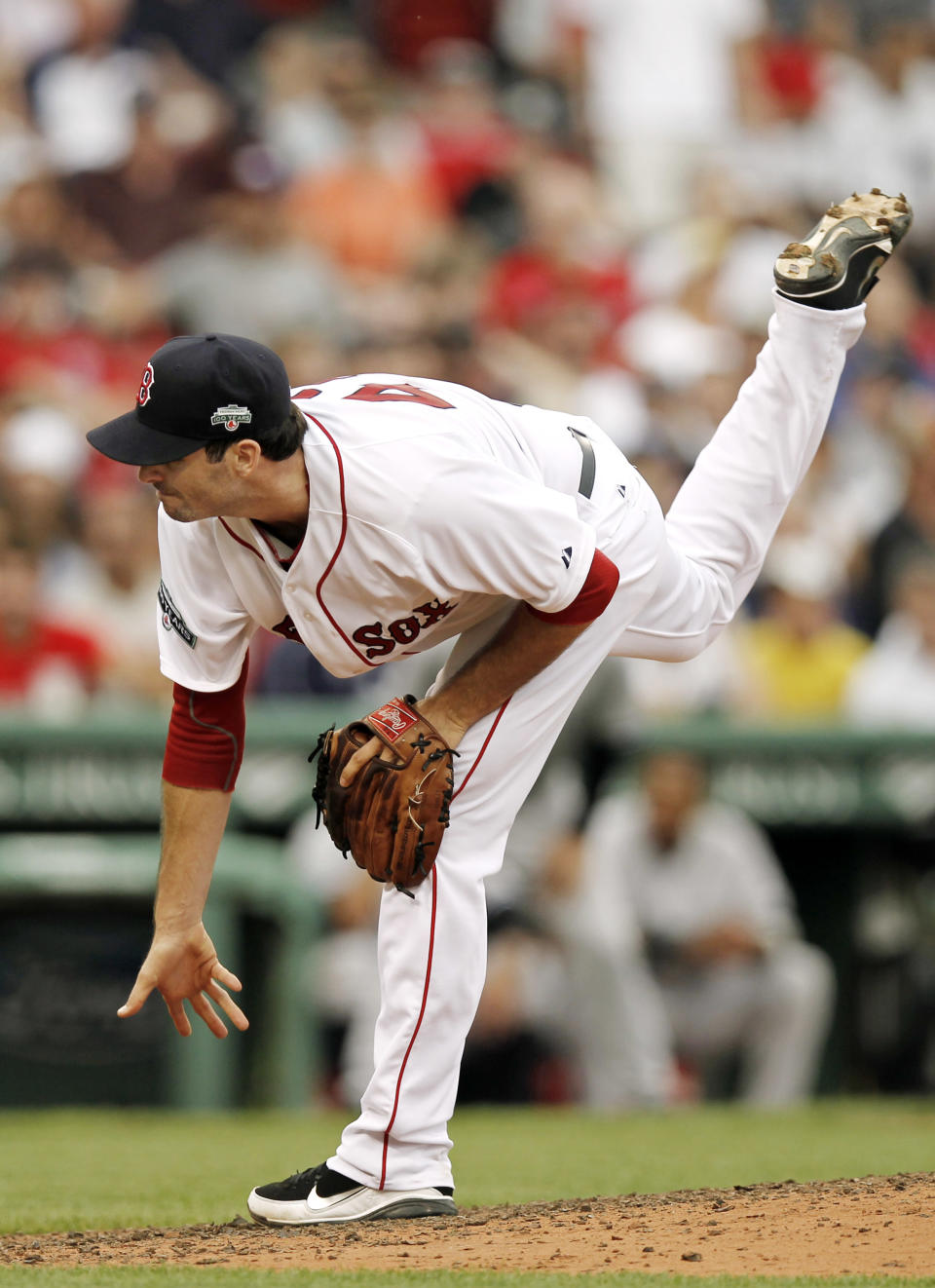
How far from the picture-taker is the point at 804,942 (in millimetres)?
7379

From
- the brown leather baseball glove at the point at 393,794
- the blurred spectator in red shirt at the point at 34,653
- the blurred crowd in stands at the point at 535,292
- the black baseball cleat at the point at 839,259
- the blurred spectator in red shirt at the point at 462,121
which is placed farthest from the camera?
the blurred spectator in red shirt at the point at 462,121

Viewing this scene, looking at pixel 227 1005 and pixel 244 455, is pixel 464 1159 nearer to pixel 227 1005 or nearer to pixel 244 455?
pixel 227 1005

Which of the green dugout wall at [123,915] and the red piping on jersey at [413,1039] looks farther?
the green dugout wall at [123,915]

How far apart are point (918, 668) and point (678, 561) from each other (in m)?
3.98

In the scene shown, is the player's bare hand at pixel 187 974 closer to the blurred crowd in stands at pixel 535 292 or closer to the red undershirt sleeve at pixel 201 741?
the red undershirt sleeve at pixel 201 741

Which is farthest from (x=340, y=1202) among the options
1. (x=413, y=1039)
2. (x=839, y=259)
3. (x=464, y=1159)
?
(x=839, y=259)

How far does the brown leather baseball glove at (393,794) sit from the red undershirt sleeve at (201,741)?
0.21 metres

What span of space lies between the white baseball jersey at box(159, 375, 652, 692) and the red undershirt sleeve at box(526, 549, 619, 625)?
43 millimetres

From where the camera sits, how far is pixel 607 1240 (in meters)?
3.21

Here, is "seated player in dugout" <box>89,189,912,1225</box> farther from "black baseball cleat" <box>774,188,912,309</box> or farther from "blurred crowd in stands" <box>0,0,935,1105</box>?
"blurred crowd in stands" <box>0,0,935,1105</box>

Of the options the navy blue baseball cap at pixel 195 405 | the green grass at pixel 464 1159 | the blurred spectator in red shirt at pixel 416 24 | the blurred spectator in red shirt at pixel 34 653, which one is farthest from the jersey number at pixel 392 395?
the blurred spectator in red shirt at pixel 416 24

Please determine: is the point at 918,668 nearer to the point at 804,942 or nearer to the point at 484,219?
the point at 804,942

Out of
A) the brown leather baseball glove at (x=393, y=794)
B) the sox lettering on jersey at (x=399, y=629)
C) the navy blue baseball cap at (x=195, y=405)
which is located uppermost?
the navy blue baseball cap at (x=195, y=405)

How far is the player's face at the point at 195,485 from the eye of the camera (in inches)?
125
